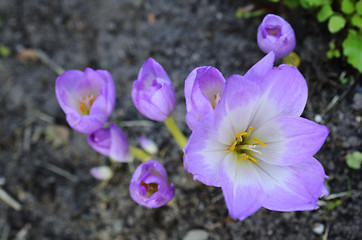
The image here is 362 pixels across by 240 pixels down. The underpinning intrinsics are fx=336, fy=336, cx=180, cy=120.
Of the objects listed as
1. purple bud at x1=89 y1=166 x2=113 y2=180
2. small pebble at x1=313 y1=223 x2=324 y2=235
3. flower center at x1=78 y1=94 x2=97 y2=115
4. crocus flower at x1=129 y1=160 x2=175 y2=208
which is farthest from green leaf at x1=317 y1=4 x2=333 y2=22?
purple bud at x1=89 y1=166 x2=113 y2=180

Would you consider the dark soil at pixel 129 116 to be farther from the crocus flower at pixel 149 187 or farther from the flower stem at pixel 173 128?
the crocus flower at pixel 149 187

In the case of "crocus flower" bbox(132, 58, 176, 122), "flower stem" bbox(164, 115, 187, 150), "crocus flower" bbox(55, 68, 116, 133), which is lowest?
"flower stem" bbox(164, 115, 187, 150)

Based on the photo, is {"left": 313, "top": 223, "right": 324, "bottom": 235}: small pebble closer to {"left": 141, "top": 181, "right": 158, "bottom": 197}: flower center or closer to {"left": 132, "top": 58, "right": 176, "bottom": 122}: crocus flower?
{"left": 141, "top": 181, "right": 158, "bottom": 197}: flower center

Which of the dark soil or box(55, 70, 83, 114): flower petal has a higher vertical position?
box(55, 70, 83, 114): flower petal

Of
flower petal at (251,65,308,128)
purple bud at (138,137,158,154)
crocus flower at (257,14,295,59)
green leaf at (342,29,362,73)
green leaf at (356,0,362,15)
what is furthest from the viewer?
purple bud at (138,137,158,154)

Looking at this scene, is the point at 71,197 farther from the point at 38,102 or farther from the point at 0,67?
the point at 0,67

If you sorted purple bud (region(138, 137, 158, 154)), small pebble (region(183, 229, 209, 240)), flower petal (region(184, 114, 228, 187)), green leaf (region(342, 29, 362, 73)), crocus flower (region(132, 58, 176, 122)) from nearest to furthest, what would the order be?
flower petal (region(184, 114, 228, 187)) < crocus flower (region(132, 58, 176, 122)) < green leaf (region(342, 29, 362, 73)) < small pebble (region(183, 229, 209, 240)) < purple bud (region(138, 137, 158, 154))

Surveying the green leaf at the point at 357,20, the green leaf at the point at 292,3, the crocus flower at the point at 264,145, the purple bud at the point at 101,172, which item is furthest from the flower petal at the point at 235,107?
the purple bud at the point at 101,172
